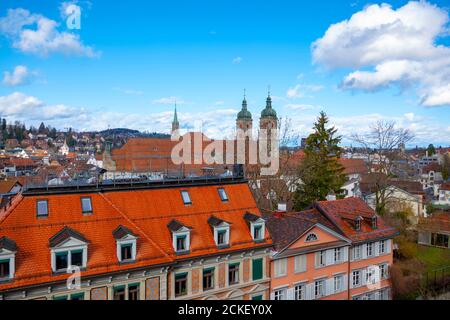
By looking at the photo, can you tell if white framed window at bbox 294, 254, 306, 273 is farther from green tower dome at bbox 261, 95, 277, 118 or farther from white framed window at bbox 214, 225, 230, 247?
green tower dome at bbox 261, 95, 277, 118

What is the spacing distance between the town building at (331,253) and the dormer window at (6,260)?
39.2 feet

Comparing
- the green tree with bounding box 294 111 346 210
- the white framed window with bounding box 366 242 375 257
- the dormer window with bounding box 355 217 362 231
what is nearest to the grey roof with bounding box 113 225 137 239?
the dormer window with bounding box 355 217 362 231

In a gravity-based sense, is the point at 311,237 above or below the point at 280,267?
above

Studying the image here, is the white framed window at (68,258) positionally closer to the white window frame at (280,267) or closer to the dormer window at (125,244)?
the dormer window at (125,244)

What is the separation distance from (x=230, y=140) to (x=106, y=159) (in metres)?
15.4

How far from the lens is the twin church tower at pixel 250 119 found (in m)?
82.1

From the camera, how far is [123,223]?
17625mm

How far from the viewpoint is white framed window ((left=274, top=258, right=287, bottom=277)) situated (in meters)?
21.2

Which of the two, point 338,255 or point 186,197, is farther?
point 338,255

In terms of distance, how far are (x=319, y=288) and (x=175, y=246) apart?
9620 millimetres

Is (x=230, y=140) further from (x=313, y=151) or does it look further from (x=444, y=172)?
(x=444, y=172)

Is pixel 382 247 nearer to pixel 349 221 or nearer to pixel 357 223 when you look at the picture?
pixel 357 223

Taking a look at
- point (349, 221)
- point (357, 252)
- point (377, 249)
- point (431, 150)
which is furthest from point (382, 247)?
point (431, 150)

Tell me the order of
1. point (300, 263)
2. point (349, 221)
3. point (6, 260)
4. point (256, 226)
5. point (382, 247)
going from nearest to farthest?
point (6, 260) < point (256, 226) < point (300, 263) < point (349, 221) < point (382, 247)
